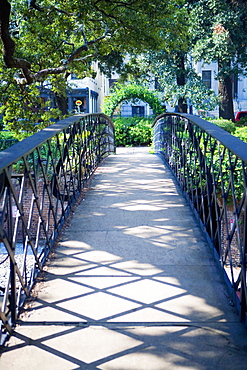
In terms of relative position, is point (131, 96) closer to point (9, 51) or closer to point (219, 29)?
point (219, 29)

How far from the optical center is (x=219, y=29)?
20.9 meters

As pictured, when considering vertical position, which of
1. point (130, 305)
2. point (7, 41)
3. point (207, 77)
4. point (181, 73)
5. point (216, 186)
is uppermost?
point (207, 77)

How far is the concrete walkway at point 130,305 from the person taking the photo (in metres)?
2.91

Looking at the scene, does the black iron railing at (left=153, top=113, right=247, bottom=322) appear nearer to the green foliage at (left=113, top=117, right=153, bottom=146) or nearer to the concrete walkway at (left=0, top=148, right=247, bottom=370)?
the concrete walkway at (left=0, top=148, right=247, bottom=370)

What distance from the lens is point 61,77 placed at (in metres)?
16.5

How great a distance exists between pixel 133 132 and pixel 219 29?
839 cm

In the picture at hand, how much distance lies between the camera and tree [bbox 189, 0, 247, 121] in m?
20.9

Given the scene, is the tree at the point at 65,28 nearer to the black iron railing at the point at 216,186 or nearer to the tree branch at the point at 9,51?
the tree branch at the point at 9,51

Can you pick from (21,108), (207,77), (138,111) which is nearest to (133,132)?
(21,108)

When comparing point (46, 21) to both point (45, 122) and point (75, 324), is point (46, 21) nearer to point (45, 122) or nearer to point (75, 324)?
point (45, 122)

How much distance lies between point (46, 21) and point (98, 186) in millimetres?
8331

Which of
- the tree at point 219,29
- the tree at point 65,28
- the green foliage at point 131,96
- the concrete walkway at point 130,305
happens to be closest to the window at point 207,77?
the green foliage at point 131,96

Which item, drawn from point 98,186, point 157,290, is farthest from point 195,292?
point 98,186

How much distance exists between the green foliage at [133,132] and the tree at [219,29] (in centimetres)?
617
